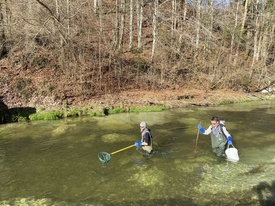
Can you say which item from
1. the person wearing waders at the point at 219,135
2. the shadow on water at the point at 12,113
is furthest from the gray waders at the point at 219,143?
the shadow on water at the point at 12,113

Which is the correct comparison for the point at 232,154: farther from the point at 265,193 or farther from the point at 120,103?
the point at 120,103

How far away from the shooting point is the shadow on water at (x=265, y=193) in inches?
267

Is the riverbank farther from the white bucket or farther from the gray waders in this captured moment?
the white bucket

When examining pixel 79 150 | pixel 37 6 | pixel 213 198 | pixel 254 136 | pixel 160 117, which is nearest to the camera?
pixel 213 198

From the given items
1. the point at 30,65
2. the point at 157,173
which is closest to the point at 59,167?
Result: the point at 157,173

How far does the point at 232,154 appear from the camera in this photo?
935 cm

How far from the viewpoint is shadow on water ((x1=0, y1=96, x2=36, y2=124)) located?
1545cm

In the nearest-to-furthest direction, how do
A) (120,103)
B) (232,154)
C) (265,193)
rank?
(265,193) → (232,154) → (120,103)

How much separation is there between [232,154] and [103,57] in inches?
637

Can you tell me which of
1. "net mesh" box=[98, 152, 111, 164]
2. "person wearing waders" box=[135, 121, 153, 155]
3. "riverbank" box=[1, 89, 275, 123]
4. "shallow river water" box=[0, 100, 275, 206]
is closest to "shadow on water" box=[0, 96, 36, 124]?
"riverbank" box=[1, 89, 275, 123]

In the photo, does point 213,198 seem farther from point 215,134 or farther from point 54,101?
point 54,101

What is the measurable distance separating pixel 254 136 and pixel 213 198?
6.83 metres

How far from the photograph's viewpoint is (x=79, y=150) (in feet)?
35.3

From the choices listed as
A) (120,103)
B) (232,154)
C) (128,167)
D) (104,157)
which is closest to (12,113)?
(120,103)
